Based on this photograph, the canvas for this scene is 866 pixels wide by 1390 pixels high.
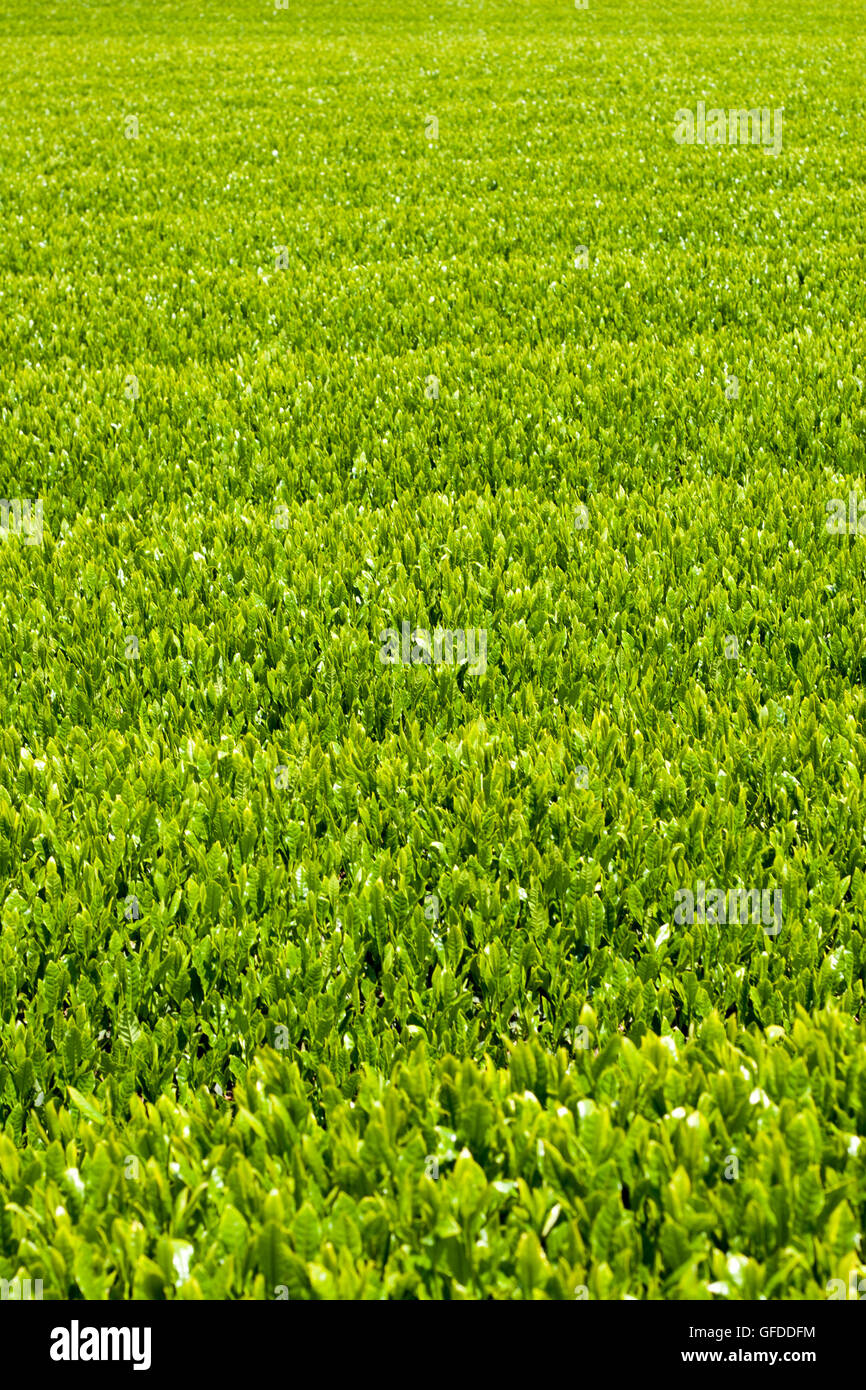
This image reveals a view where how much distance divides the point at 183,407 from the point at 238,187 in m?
8.28

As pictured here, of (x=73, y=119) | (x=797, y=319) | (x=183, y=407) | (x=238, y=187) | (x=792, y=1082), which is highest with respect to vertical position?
(x=73, y=119)

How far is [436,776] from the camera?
4.02 meters

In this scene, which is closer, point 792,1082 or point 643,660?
point 792,1082

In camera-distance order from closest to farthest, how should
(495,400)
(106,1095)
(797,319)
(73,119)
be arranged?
(106,1095) < (495,400) < (797,319) < (73,119)

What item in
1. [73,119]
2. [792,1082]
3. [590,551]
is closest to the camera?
[792,1082]

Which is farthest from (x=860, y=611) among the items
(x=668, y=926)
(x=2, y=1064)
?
Answer: (x=2, y=1064)

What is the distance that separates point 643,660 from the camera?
4.75 m

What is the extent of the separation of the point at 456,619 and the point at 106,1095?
2.92 meters

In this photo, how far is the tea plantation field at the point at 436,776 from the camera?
7.72 feet

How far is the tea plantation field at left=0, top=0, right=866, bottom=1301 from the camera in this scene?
2.35m

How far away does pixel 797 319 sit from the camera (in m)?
9.29
